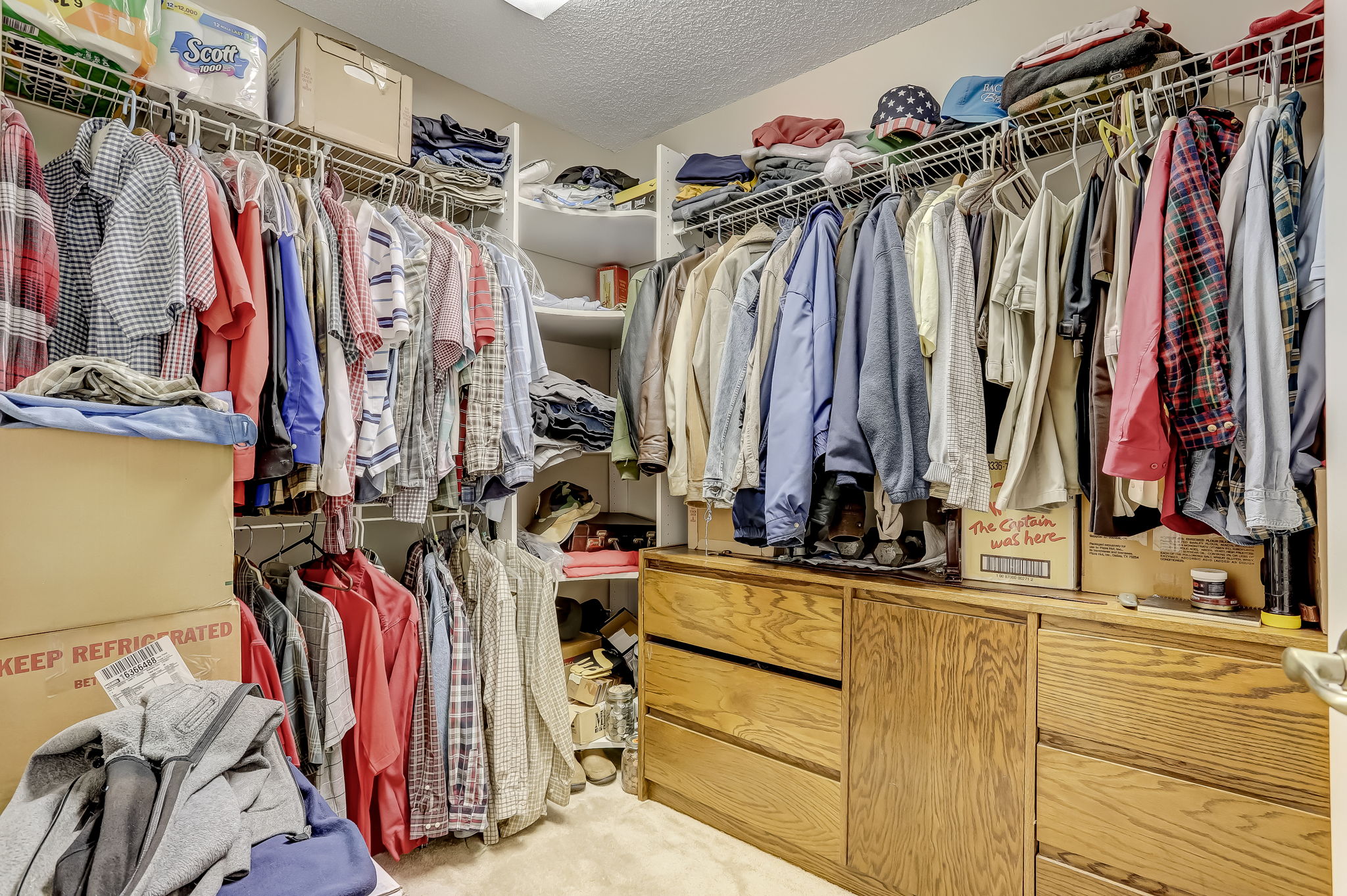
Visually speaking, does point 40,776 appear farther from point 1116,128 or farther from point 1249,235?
point 1116,128

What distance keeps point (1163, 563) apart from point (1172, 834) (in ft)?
1.70

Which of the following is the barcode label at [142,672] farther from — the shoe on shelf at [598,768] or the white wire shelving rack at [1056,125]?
the white wire shelving rack at [1056,125]

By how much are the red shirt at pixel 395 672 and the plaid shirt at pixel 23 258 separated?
828 millimetres

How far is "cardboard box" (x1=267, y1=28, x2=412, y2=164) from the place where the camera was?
182 cm

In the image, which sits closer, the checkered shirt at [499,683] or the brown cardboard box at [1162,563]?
the brown cardboard box at [1162,563]

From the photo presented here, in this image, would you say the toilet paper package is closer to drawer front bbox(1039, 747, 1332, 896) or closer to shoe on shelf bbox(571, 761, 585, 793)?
shoe on shelf bbox(571, 761, 585, 793)

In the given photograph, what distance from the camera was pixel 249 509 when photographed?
1.69 m

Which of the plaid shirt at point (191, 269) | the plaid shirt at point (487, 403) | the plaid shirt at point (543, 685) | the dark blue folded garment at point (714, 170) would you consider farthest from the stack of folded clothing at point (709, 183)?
the plaid shirt at point (191, 269)

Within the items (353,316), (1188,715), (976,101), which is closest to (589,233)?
(353,316)

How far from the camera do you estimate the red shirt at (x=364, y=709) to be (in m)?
1.80

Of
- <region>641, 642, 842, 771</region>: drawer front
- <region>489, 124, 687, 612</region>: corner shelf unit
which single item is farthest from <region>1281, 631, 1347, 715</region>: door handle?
<region>489, 124, 687, 612</region>: corner shelf unit

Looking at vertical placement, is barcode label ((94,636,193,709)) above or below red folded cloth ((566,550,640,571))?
above

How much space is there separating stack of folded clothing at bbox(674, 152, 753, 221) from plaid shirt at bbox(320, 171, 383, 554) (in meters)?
1.02

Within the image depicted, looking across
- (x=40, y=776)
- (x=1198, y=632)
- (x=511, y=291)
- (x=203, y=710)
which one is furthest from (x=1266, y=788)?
(x=511, y=291)
